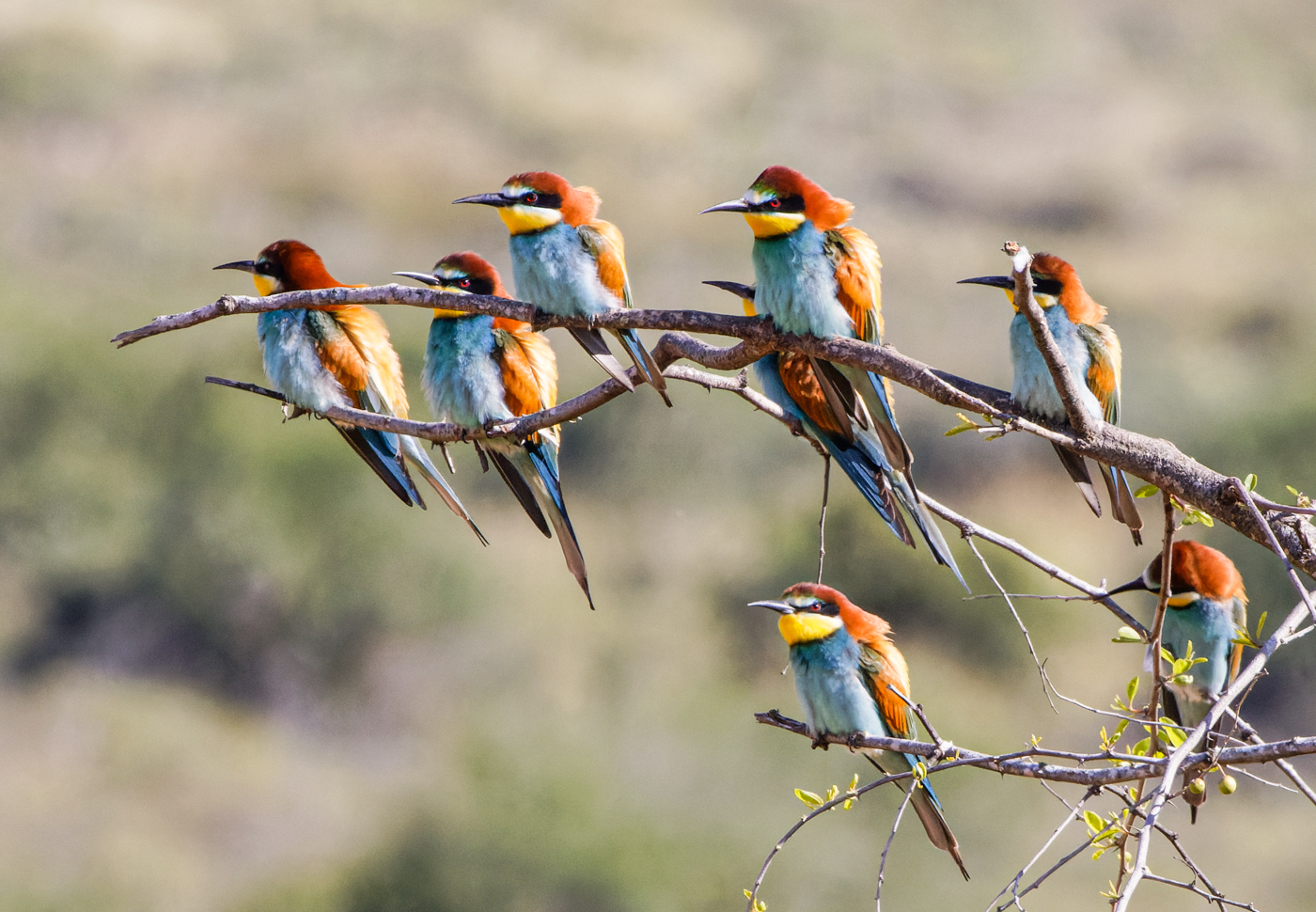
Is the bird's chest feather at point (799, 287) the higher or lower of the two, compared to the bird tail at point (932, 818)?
higher

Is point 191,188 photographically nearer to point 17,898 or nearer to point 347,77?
point 347,77

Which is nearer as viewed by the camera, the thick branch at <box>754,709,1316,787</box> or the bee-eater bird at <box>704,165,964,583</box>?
the thick branch at <box>754,709,1316,787</box>

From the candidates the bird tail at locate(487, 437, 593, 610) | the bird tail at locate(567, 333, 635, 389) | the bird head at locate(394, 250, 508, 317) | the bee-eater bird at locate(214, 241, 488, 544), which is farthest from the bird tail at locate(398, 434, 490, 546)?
the bird tail at locate(567, 333, 635, 389)

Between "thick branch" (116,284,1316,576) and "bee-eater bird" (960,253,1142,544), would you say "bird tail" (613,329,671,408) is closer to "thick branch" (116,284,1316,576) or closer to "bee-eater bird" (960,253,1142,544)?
"thick branch" (116,284,1316,576)

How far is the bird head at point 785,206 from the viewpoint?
181cm

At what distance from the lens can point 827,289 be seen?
1747mm

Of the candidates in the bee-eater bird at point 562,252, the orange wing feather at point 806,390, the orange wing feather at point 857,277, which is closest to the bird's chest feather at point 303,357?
the bee-eater bird at point 562,252

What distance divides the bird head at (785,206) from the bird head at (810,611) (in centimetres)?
69

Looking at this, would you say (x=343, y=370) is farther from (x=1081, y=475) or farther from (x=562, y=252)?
(x=1081, y=475)

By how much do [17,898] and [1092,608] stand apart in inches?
264

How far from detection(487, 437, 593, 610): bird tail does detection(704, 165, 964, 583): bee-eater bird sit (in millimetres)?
611

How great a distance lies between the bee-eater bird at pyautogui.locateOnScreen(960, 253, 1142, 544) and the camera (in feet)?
6.52

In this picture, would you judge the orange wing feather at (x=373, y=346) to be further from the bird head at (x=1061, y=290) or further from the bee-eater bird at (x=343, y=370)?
the bird head at (x=1061, y=290)

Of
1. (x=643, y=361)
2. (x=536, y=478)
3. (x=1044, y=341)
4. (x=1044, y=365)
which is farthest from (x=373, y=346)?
(x=1044, y=341)
